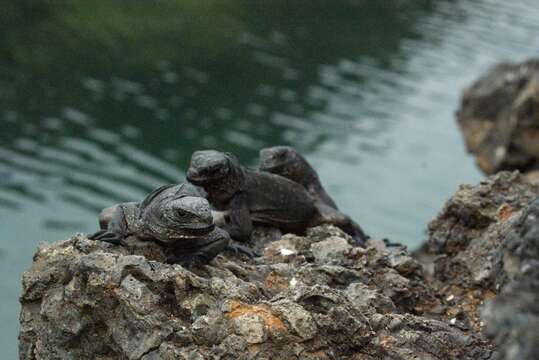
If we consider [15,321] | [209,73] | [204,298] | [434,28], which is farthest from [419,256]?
[434,28]

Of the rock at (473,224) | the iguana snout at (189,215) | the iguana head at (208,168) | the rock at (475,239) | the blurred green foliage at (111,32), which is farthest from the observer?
the blurred green foliage at (111,32)

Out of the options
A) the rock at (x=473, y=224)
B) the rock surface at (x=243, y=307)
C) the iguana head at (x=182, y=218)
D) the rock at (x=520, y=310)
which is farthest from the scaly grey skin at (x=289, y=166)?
the rock at (x=520, y=310)

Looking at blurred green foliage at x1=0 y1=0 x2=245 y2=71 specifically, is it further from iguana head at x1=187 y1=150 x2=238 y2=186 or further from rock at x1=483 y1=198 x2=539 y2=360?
rock at x1=483 y1=198 x2=539 y2=360

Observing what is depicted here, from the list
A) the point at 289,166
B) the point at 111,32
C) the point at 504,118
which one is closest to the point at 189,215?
the point at 289,166

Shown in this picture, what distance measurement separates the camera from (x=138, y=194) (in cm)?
2214

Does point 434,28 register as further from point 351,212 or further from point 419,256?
point 419,256

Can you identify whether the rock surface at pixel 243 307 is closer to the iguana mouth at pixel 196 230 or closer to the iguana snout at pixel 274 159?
the iguana mouth at pixel 196 230

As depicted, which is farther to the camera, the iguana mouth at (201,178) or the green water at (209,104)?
the green water at (209,104)

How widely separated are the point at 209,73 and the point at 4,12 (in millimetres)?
6925

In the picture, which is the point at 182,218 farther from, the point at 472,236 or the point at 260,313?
the point at 472,236

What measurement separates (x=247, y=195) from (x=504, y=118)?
17337 millimetres

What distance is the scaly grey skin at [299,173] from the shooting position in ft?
30.8

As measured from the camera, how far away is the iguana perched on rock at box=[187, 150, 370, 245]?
8.02m

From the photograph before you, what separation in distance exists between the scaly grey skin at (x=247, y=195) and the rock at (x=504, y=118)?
1385cm
